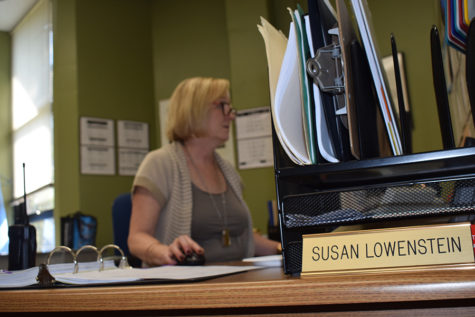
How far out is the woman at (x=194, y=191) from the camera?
179 centimetres

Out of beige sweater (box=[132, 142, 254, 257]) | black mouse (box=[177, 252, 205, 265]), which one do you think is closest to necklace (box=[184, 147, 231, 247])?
beige sweater (box=[132, 142, 254, 257])

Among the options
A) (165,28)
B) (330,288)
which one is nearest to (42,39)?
(165,28)

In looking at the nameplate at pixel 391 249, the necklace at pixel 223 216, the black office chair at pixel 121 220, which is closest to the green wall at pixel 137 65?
the necklace at pixel 223 216

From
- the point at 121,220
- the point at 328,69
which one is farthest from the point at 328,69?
the point at 121,220

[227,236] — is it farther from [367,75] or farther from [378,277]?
[378,277]

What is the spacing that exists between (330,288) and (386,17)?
2.05 metres

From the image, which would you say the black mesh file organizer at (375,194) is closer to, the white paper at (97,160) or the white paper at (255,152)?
the white paper at (255,152)

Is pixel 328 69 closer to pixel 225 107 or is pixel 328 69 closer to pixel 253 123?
pixel 225 107

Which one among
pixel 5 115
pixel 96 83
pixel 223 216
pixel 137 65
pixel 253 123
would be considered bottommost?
pixel 223 216

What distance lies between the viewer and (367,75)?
696 mm

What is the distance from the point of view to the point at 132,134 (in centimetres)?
387

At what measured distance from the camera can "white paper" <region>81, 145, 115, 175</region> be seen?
3562 mm

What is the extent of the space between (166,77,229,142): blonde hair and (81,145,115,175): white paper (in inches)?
65.3

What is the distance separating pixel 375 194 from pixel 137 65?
3690 millimetres
